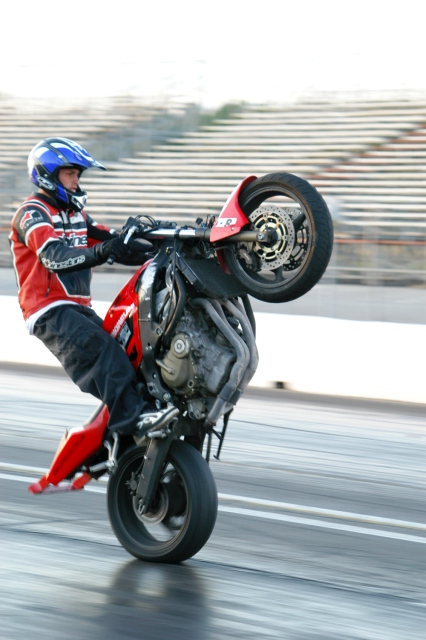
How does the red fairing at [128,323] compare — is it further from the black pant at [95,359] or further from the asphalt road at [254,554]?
the asphalt road at [254,554]

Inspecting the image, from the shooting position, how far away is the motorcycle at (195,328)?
4707 millimetres

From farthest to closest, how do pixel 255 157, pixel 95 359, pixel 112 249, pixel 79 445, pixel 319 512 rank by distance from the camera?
pixel 255 157
pixel 319 512
pixel 79 445
pixel 95 359
pixel 112 249

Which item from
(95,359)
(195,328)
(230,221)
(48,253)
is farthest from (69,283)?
(230,221)

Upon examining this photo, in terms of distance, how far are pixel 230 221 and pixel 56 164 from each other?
3.19 ft

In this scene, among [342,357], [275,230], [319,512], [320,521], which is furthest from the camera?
[342,357]

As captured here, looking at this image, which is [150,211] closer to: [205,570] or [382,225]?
[382,225]

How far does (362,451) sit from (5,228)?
29.8 ft

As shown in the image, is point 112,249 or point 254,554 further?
point 254,554

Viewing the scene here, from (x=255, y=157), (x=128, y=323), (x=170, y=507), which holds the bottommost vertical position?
(x=170, y=507)

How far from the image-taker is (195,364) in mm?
4844

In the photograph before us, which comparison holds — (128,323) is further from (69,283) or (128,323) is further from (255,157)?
(255,157)

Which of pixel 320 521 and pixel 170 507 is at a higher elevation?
pixel 170 507

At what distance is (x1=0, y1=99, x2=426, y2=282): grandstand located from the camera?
1598 cm

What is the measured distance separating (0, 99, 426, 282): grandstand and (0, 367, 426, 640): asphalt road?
691 centimetres
